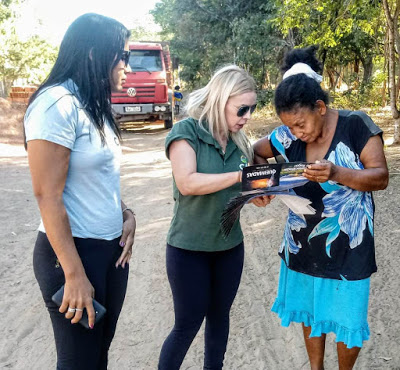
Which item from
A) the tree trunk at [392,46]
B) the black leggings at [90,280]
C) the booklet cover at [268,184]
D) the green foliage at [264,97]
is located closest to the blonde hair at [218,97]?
the booklet cover at [268,184]

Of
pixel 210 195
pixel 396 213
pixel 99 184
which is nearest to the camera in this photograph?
pixel 99 184

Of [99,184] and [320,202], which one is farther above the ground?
[99,184]

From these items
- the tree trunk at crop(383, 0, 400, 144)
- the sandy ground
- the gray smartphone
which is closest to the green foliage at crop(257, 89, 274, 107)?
the tree trunk at crop(383, 0, 400, 144)

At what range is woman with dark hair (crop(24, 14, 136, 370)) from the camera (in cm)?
159

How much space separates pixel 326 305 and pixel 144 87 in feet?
42.5

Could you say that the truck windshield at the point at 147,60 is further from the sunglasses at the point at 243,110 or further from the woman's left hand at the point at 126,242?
the woman's left hand at the point at 126,242

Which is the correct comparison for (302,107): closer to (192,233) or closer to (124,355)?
(192,233)

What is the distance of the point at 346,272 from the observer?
2.33 m

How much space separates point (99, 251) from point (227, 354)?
5.54 feet

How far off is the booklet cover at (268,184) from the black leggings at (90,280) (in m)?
0.57

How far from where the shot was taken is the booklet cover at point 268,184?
2.02 meters

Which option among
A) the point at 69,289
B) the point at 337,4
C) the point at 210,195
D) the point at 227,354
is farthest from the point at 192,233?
the point at 337,4

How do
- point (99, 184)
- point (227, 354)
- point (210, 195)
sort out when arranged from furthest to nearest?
point (227, 354), point (210, 195), point (99, 184)

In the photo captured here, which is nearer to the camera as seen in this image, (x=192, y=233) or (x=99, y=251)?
(x=99, y=251)
